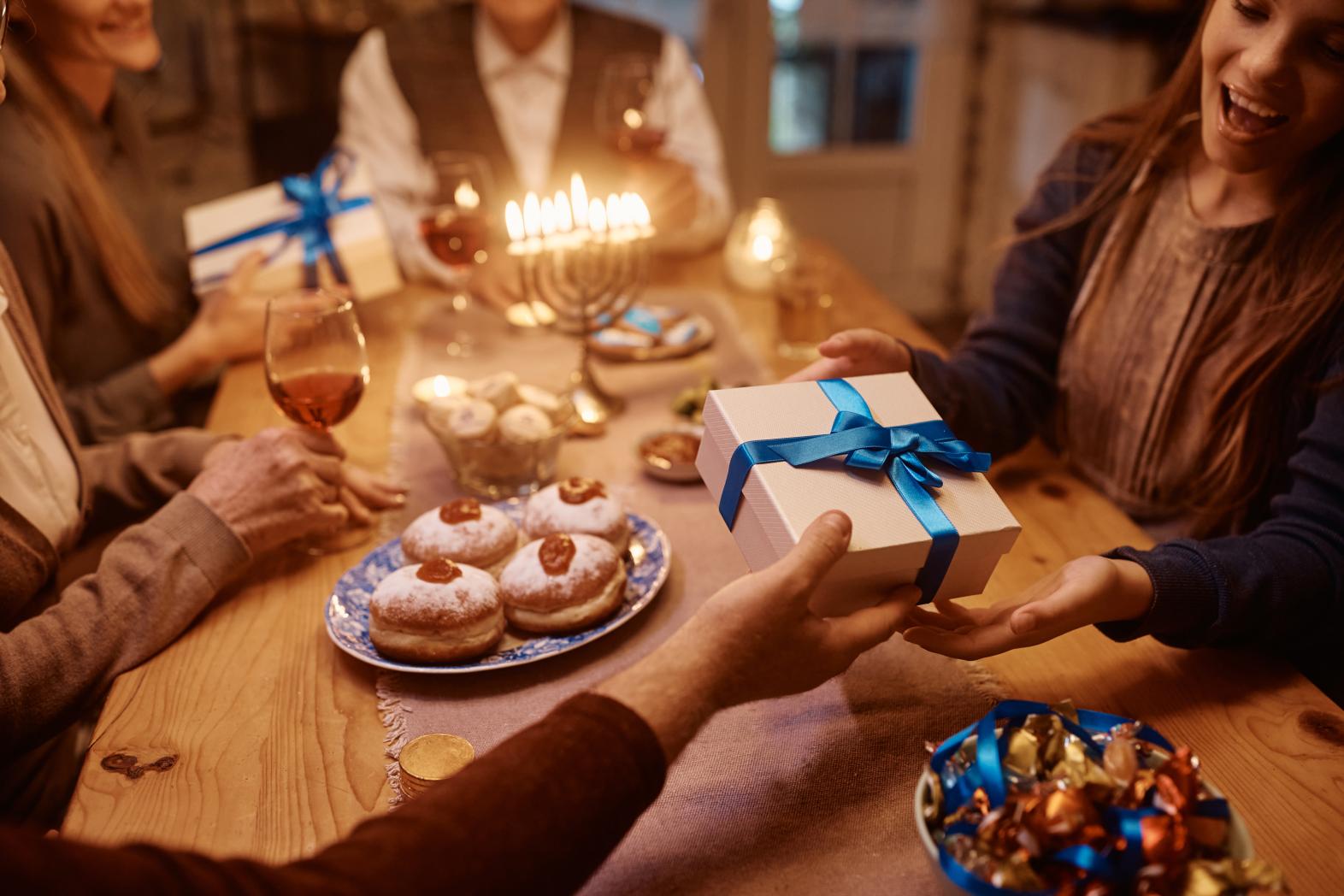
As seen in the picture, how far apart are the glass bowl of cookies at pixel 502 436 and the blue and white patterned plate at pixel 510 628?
90 millimetres

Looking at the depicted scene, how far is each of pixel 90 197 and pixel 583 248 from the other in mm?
879

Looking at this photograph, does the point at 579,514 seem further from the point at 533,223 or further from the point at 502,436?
the point at 533,223

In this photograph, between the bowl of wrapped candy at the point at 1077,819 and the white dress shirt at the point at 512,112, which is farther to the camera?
the white dress shirt at the point at 512,112

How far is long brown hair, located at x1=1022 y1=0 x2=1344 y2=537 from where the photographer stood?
4.09 ft

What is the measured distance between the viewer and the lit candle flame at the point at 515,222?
62.9 inches

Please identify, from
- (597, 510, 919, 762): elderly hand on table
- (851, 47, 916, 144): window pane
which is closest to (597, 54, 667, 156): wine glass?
(597, 510, 919, 762): elderly hand on table

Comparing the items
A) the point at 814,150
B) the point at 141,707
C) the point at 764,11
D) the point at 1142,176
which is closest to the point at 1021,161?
the point at 814,150

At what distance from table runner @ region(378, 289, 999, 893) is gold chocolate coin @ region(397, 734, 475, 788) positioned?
0.08 feet

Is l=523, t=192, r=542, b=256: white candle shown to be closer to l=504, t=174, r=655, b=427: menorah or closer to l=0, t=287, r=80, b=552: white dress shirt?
l=504, t=174, r=655, b=427: menorah

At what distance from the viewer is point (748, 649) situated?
838mm

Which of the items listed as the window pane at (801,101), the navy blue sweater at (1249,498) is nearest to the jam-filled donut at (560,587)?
the navy blue sweater at (1249,498)

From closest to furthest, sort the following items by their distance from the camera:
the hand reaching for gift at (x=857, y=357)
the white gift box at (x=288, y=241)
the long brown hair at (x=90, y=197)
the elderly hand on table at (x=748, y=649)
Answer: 1. the elderly hand on table at (x=748, y=649)
2. the hand reaching for gift at (x=857, y=357)
3. the long brown hair at (x=90, y=197)
4. the white gift box at (x=288, y=241)

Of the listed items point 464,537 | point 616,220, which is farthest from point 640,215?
point 464,537

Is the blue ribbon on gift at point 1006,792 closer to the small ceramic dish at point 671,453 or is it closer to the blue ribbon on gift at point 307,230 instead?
the small ceramic dish at point 671,453
